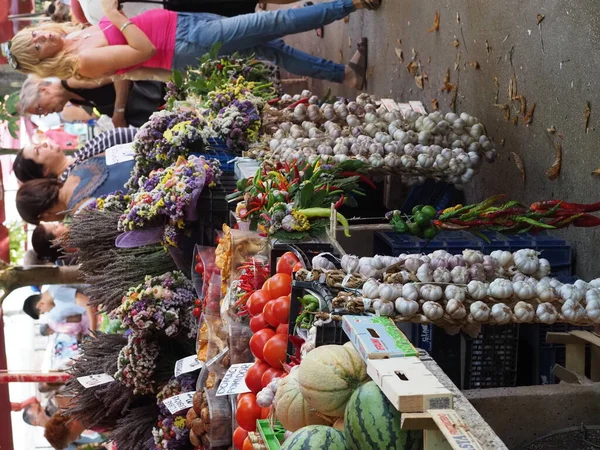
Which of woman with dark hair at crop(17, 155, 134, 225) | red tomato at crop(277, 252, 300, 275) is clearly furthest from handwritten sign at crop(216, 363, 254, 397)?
woman with dark hair at crop(17, 155, 134, 225)

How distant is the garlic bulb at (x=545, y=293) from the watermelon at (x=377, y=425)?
764 millimetres

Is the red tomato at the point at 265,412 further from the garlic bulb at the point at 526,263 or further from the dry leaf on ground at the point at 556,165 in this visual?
the dry leaf on ground at the point at 556,165

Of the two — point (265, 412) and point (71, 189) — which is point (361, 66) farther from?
point (265, 412)

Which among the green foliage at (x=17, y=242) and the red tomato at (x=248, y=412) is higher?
the red tomato at (x=248, y=412)

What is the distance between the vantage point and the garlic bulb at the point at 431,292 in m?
2.39

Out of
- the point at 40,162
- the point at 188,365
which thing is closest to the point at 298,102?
the point at 188,365

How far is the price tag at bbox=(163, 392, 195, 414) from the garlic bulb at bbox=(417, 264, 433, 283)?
1.70m

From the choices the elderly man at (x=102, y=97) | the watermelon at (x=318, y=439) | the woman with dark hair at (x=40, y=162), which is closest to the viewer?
the watermelon at (x=318, y=439)

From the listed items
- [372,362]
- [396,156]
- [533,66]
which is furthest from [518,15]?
[372,362]

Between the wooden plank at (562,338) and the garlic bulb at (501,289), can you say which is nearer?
the garlic bulb at (501,289)

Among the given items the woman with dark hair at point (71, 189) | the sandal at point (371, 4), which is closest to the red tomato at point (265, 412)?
the woman with dark hair at point (71, 189)

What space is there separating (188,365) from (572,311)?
2.07 m

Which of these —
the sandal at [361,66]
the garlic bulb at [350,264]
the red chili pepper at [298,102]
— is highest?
the sandal at [361,66]

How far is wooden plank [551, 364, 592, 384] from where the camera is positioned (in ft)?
7.87
